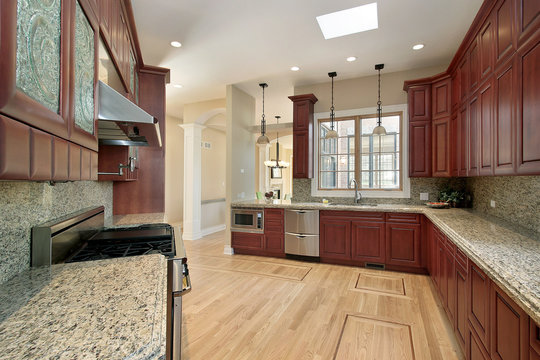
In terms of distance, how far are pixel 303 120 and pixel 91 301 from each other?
403 cm

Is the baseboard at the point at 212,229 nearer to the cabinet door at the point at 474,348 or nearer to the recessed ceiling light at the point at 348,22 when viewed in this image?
the recessed ceiling light at the point at 348,22

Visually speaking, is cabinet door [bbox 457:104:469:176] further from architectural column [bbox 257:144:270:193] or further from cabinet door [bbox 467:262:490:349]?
architectural column [bbox 257:144:270:193]

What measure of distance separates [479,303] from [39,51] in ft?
7.24

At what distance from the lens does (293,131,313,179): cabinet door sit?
4.44 metres

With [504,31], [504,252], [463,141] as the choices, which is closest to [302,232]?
[463,141]

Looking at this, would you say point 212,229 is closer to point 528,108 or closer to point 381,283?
point 381,283

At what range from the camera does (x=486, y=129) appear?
219 cm

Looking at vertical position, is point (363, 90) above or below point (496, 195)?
above

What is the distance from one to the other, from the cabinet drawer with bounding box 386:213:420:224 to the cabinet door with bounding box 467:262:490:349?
1.99 meters

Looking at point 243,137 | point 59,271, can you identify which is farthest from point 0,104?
point 243,137

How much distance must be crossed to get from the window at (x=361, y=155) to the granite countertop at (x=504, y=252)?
164cm

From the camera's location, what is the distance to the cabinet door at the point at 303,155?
4438mm

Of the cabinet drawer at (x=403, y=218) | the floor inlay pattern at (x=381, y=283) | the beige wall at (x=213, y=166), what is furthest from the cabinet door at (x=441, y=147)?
the beige wall at (x=213, y=166)

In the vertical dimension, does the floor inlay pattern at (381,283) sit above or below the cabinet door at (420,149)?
below
